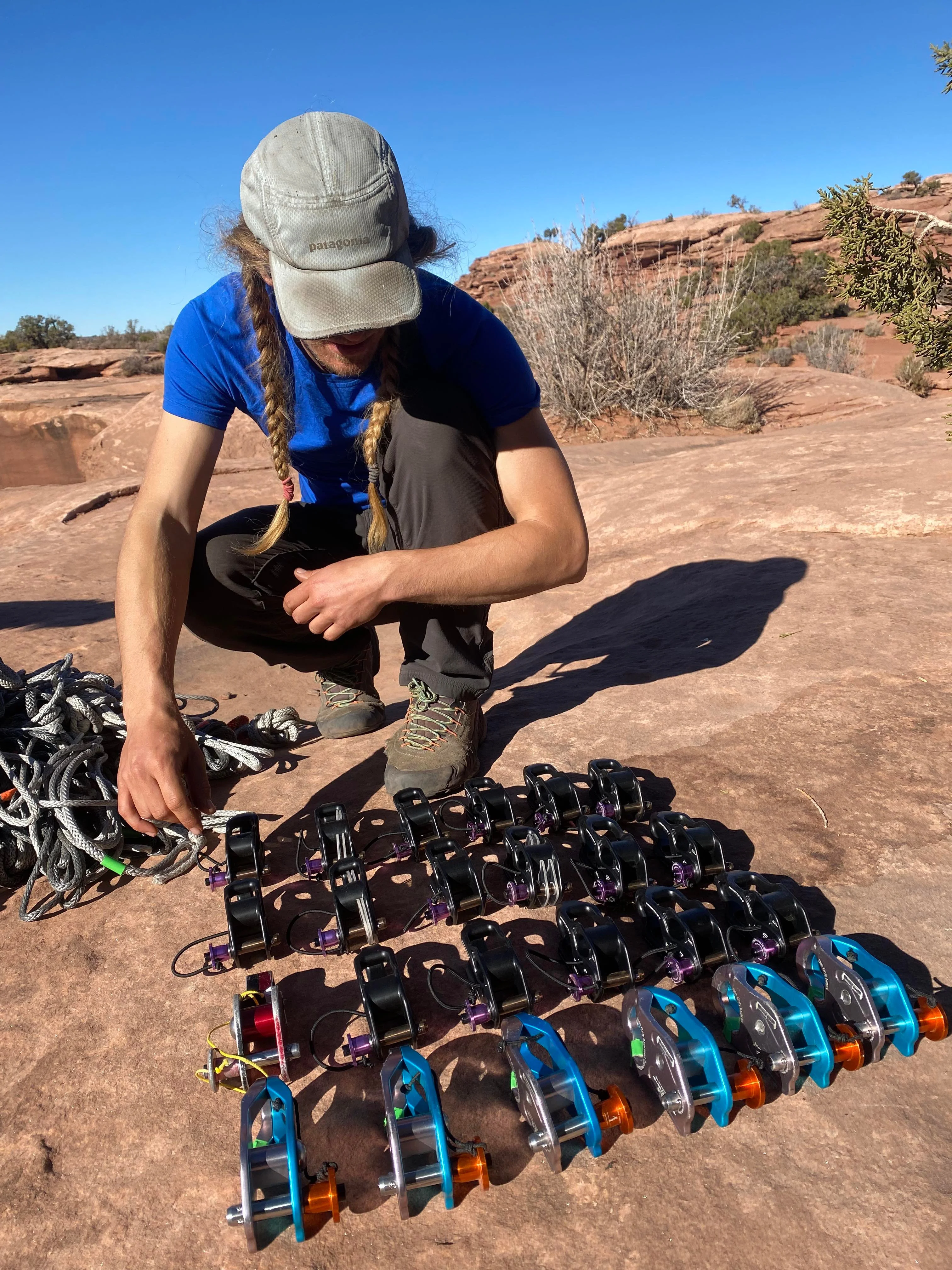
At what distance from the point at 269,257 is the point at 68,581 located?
4.33m

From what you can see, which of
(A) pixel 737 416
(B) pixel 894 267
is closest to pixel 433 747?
(B) pixel 894 267

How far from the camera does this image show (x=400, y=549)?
2623 mm

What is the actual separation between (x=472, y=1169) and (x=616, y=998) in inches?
20.1

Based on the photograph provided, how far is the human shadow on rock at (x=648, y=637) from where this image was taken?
10.5 feet

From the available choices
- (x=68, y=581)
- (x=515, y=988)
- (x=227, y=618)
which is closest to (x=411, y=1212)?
(x=515, y=988)

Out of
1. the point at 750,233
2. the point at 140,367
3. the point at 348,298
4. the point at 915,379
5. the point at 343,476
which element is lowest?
the point at 915,379

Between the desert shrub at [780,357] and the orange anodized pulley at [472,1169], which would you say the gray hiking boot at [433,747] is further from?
the desert shrub at [780,357]

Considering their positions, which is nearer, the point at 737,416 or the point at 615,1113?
the point at 615,1113

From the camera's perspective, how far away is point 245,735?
305cm

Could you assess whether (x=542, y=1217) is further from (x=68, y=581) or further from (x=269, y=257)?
(x=68, y=581)

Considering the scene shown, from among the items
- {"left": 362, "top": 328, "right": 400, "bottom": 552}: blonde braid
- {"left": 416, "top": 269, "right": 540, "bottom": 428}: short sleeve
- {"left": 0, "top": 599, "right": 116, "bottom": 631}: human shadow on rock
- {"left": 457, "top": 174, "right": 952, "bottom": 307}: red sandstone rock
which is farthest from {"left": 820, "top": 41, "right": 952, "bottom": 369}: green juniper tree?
{"left": 457, "top": 174, "right": 952, "bottom": 307}: red sandstone rock

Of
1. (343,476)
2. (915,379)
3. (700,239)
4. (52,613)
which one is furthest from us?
(700,239)

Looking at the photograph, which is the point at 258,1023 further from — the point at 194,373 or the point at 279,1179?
the point at 194,373

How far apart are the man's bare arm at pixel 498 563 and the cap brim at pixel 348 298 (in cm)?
57
